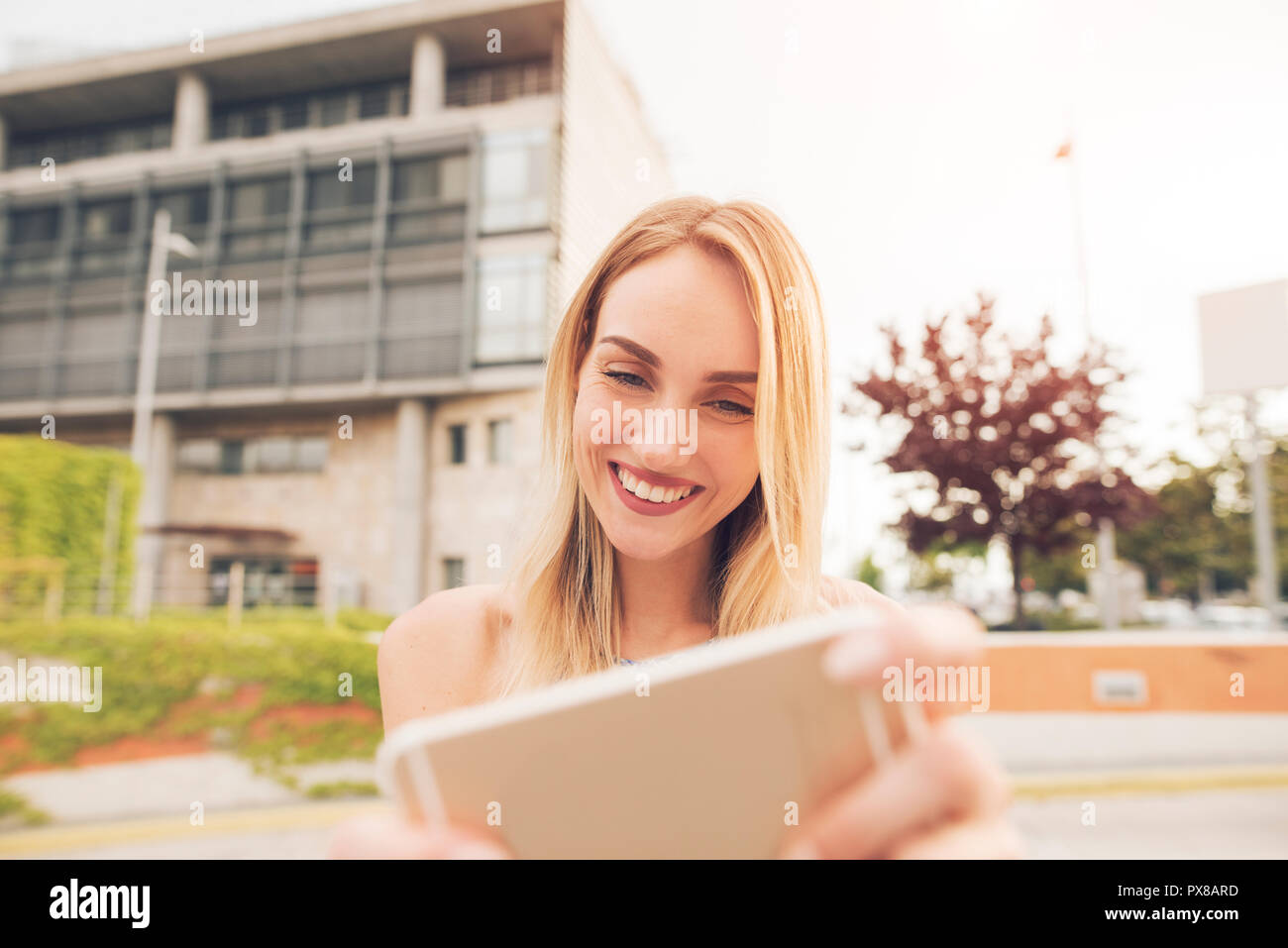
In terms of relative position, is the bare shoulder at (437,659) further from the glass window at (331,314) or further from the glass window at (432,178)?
the glass window at (331,314)

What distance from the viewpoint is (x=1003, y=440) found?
27.7 ft

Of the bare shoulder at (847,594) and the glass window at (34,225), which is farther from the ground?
the glass window at (34,225)

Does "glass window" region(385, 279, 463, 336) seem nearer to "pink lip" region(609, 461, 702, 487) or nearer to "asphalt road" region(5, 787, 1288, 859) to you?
"asphalt road" region(5, 787, 1288, 859)

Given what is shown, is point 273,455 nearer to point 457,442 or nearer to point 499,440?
point 457,442

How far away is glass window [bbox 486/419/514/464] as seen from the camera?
1459 centimetres

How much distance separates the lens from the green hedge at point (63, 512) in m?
9.45

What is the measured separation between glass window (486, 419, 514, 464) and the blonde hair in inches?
524

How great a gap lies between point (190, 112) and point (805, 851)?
21724 millimetres

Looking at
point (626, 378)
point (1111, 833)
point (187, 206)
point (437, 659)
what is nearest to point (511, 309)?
point (187, 206)

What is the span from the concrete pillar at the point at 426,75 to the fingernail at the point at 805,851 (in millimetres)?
17554

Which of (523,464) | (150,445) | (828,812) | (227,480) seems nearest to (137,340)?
(150,445)

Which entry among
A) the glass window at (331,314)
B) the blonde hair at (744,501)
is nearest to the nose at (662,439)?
the blonde hair at (744,501)

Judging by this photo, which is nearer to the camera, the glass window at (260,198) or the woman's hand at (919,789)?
the woman's hand at (919,789)
